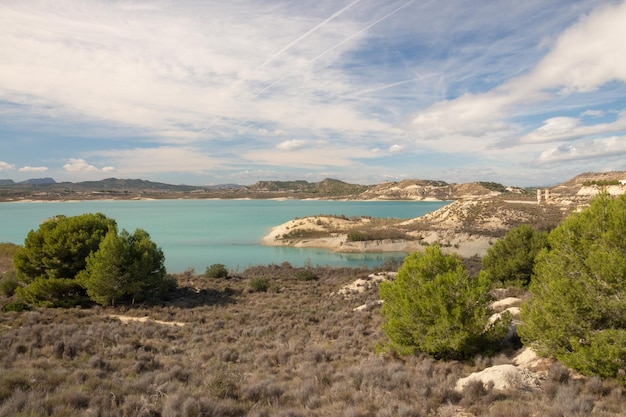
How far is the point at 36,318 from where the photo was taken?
52.5ft

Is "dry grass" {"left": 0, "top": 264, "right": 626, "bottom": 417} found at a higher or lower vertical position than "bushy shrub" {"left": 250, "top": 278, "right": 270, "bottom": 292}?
higher

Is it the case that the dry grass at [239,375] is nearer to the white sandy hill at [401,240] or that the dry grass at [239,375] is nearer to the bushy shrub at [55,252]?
the bushy shrub at [55,252]

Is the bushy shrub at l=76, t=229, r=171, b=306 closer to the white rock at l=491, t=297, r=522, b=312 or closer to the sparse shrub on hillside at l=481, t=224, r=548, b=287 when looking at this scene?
the white rock at l=491, t=297, r=522, b=312

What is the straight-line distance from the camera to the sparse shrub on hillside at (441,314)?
952cm

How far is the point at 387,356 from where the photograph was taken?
35.4 feet

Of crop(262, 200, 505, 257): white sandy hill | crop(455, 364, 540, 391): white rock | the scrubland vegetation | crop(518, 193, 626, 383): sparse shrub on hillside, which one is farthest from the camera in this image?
crop(262, 200, 505, 257): white sandy hill

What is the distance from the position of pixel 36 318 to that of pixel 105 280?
408 cm

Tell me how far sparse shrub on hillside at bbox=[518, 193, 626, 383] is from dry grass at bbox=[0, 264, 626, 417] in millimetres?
521

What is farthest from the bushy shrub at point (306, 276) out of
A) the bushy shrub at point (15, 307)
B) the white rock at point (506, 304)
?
the bushy shrub at point (15, 307)

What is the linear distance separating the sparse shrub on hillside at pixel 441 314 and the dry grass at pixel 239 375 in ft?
1.70

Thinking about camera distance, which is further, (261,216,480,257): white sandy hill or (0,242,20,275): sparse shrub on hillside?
(261,216,480,257): white sandy hill

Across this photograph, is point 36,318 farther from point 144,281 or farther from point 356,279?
point 356,279

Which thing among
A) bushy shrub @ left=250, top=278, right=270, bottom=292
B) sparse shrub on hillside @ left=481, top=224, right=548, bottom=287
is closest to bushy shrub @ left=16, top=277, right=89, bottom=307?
bushy shrub @ left=250, top=278, right=270, bottom=292

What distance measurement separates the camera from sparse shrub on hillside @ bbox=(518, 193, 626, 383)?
7.13m
